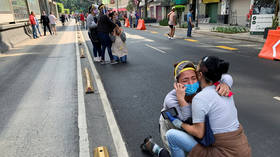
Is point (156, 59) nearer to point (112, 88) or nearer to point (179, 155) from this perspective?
point (112, 88)

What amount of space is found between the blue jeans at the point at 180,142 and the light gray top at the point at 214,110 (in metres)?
0.25

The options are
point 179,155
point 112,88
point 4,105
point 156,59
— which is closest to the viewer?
point 179,155

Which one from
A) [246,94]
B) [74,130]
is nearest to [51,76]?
[74,130]

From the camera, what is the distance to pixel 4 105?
16.1 ft

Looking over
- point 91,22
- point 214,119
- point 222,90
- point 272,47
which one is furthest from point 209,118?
point 272,47

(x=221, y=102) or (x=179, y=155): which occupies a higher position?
(x=221, y=102)

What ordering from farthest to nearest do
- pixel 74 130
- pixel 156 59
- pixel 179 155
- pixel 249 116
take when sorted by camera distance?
pixel 156 59, pixel 249 116, pixel 74 130, pixel 179 155

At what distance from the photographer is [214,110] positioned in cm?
198

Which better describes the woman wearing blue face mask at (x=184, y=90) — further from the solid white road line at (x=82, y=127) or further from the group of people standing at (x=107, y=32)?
the group of people standing at (x=107, y=32)

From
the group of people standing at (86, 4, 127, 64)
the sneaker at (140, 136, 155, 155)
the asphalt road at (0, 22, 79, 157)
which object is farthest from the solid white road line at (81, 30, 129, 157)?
the group of people standing at (86, 4, 127, 64)

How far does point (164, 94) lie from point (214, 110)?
10.8 feet

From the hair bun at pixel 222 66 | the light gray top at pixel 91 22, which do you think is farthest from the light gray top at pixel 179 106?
the light gray top at pixel 91 22

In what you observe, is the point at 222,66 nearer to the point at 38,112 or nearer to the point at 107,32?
the point at 38,112

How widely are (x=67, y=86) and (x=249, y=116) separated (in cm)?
454
